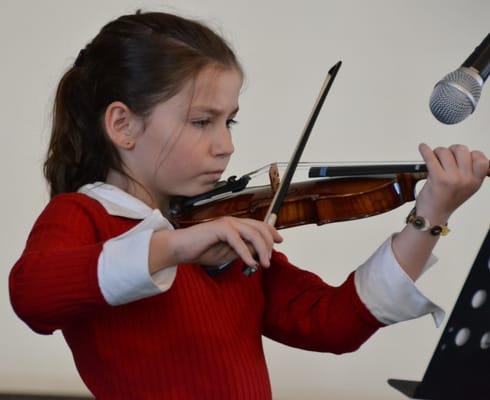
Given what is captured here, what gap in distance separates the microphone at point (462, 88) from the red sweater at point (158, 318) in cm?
30

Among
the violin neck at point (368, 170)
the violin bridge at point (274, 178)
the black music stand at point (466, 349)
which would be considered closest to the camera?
the black music stand at point (466, 349)

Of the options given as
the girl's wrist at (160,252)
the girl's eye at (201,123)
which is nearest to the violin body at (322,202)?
the girl's eye at (201,123)

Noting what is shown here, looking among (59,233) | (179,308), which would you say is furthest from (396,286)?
(59,233)

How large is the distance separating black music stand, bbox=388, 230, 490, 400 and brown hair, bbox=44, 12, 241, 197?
43 cm

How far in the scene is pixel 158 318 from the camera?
0.84m

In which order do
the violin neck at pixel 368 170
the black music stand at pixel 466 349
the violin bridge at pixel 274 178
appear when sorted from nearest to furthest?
the black music stand at pixel 466 349 < the violin neck at pixel 368 170 < the violin bridge at pixel 274 178

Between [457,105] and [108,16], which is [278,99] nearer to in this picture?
[108,16]

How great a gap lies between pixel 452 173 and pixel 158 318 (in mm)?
343

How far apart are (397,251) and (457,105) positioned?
23 cm

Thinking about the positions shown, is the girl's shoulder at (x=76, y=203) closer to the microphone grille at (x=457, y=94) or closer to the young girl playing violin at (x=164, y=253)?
the young girl playing violin at (x=164, y=253)

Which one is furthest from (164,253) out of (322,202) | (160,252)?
(322,202)

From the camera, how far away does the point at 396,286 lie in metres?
0.84

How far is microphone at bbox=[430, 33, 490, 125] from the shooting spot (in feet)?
2.13

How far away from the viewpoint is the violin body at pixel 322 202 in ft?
2.84
